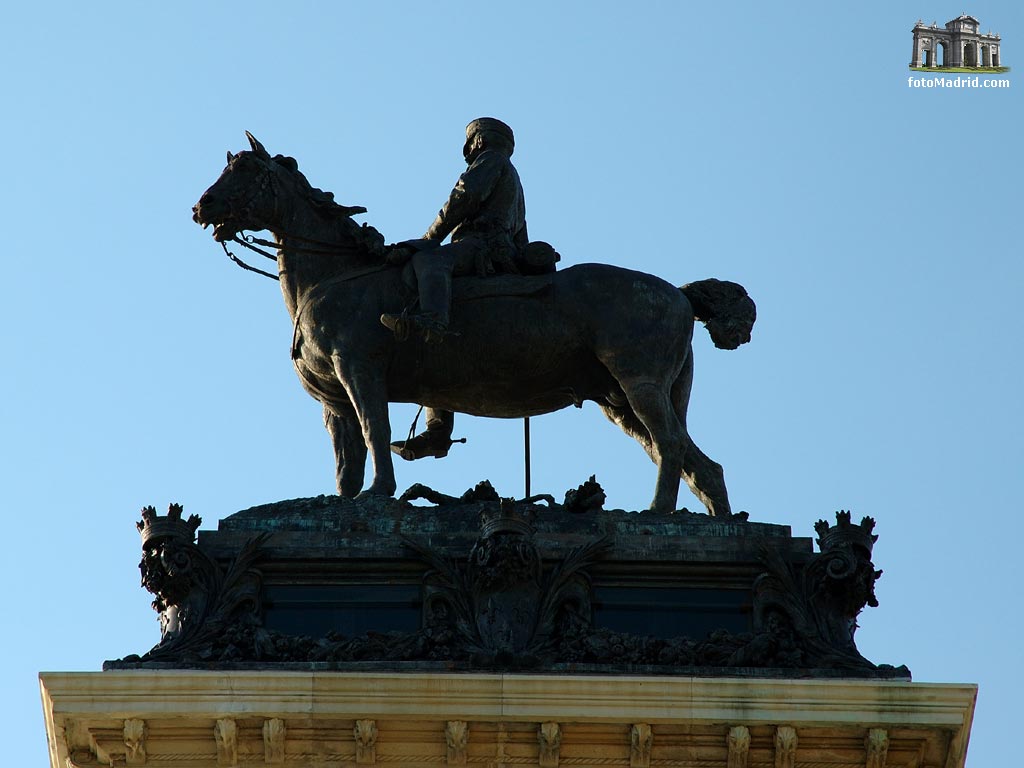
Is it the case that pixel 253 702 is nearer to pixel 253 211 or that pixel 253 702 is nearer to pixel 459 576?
pixel 459 576

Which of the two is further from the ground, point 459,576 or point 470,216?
point 470,216

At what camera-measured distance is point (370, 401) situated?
35344mm

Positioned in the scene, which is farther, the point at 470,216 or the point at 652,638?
the point at 470,216

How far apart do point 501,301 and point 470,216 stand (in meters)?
1.70

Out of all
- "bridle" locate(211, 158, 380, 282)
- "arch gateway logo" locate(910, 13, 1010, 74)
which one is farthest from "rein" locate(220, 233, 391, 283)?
"arch gateway logo" locate(910, 13, 1010, 74)

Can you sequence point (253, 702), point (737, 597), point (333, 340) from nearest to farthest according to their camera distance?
point (253, 702)
point (737, 597)
point (333, 340)

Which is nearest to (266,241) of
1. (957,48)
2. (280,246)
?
(280,246)

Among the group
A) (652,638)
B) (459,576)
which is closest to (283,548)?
(459,576)

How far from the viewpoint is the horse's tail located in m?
36.8

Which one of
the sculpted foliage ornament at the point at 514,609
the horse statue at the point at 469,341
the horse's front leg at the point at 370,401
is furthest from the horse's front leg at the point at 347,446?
the sculpted foliage ornament at the point at 514,609

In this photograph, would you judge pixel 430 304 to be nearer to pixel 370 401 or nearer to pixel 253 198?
pixel 370 401

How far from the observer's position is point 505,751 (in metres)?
31.3

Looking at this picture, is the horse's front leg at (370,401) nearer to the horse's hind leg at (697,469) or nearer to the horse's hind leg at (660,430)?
the horse's hind leg at (660,430)

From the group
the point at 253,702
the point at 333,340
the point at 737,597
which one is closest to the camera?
the point at 253,702
